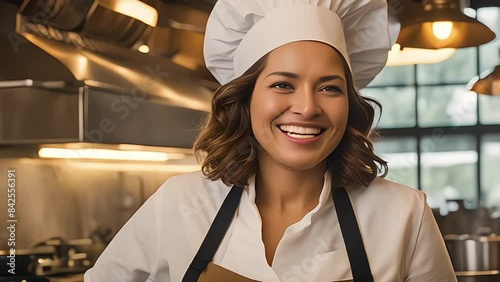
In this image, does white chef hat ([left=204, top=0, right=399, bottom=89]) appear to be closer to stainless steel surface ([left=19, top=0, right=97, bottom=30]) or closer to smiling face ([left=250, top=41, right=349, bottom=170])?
smiling face ([left=250, top=41, right=349, bottom=170])

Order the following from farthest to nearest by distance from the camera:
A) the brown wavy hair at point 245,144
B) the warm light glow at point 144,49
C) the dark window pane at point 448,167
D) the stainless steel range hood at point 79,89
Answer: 1. the dark window pane at point 448,167
2. the warm light glow at point 144,49
3. the stainless steel range hood at point 79,89
4. the brown wavy hair at point 245,144

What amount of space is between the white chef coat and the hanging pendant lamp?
51.9 inches

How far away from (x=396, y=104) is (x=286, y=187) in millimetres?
1372

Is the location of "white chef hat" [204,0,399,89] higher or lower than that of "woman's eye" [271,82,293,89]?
higher

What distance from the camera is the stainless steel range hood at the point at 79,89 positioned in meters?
2.32

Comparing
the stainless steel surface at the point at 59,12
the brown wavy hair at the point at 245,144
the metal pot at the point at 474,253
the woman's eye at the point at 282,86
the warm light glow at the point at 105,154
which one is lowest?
the metal pot at the point at 474,253

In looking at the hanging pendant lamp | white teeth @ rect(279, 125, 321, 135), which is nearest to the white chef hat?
white teeth @ rect(279, 125, 321, 135)

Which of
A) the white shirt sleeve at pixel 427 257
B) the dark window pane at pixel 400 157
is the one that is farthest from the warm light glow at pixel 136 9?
Answer: the white shirt sleeve at pixel 427 257

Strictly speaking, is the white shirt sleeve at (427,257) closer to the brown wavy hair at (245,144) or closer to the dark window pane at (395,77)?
the brown wavy hair at (245,144)

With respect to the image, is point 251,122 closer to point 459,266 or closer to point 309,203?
point 309,203

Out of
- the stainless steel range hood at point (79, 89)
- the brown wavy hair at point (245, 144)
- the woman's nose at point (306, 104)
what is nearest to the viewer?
the woman's nose at point (306, 104)

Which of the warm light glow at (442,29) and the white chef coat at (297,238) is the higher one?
the warm light glow at (442,29)

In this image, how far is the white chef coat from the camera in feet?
4.24

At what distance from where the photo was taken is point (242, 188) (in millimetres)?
1343
